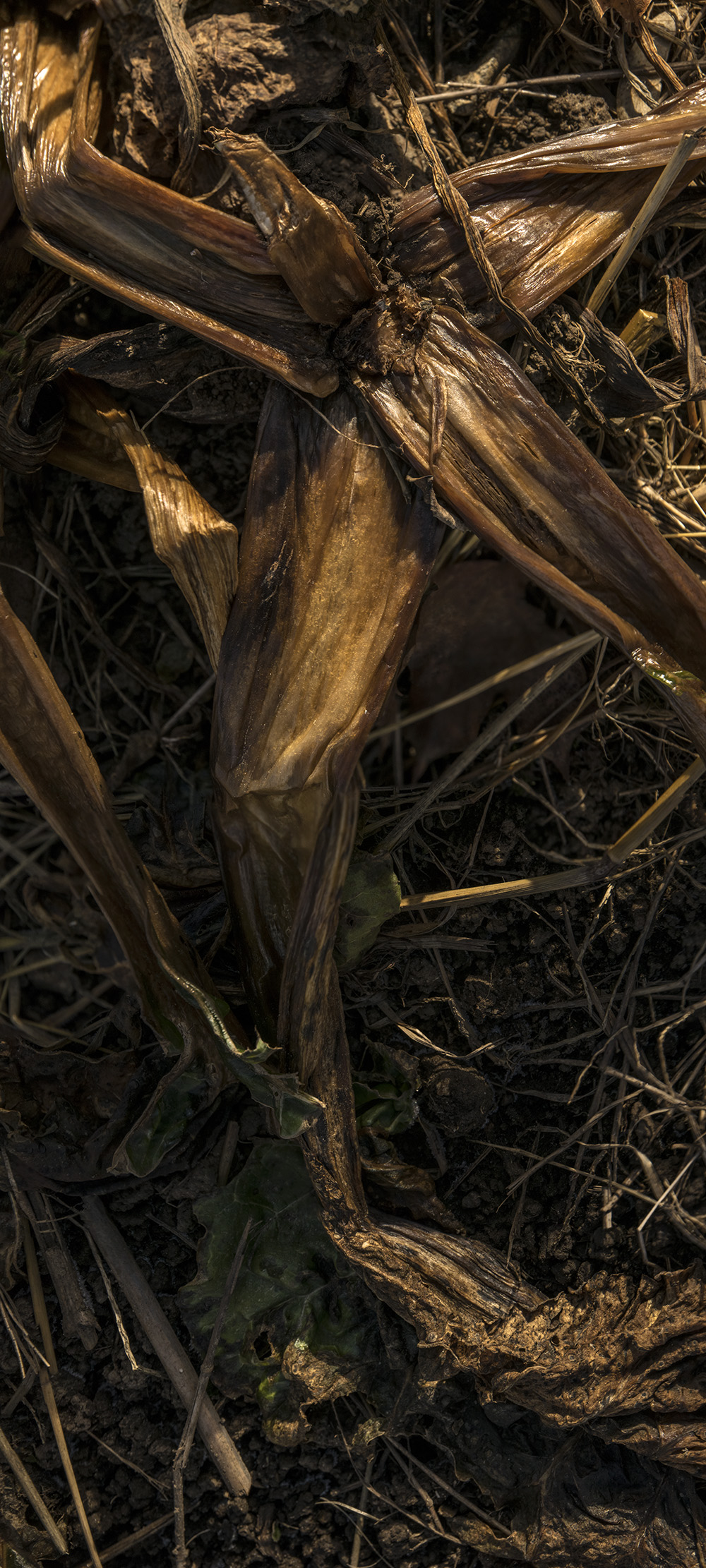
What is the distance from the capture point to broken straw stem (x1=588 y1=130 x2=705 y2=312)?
136cm

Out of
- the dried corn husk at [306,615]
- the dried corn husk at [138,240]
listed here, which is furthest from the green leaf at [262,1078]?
the dried corn husk at [138,240]

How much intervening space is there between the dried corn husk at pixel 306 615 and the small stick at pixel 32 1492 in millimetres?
1136

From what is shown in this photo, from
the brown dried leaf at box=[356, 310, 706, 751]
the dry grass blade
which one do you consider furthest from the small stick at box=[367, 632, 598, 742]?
the dry grass blade

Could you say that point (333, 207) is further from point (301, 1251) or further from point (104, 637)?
point (301, 1251)

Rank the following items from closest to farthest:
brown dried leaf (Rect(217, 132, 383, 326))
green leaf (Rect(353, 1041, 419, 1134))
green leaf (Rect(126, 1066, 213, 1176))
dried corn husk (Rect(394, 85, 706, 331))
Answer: brown dried leaf (Rect(217, 132, 383, 326)) < dried corn husk (Rect(394, 85, 706, 331)) < green leaf (Rect(126, 1066, 213, 1176)) < green leaf (Rect(353, 1041, 419, 1134))

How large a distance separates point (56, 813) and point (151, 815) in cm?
23

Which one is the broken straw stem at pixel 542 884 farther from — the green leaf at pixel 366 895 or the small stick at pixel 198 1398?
the small stick at pixel 198 1398

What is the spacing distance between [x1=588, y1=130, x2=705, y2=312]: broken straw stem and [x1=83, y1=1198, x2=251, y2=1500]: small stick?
1.79 metres

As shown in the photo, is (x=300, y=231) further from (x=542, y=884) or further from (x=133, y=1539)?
(x=133, y=1539)

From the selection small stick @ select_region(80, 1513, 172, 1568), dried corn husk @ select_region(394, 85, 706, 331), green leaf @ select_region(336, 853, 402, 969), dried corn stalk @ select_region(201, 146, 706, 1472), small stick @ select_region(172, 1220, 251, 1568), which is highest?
dried corn husk @ select_region(394, 85, 706, 331)

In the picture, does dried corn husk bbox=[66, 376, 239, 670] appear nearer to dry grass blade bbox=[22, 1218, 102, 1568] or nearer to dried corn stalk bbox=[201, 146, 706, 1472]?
dried corn stalk bbox=[201, 146, 706, 1472]

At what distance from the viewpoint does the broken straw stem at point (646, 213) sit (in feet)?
4.48

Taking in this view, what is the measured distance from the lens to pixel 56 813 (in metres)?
1.39

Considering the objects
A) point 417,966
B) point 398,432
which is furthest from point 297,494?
point 417,966
